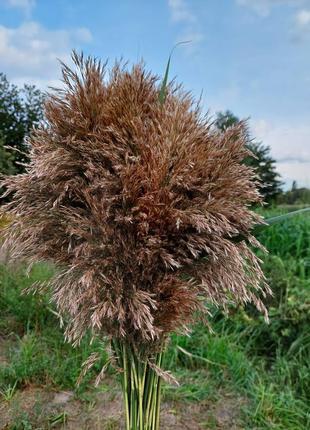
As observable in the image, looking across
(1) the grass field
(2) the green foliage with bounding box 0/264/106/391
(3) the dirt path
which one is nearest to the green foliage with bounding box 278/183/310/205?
(1) the grass field

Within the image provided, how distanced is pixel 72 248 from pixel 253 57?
2.06 m

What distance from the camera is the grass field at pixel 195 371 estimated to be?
71.3 inches

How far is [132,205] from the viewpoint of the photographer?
0.76m

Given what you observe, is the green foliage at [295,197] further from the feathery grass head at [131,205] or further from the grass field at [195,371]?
the feathery grass head at [131,205]

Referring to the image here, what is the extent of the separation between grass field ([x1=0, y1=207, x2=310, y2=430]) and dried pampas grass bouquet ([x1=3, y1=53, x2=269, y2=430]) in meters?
0.76

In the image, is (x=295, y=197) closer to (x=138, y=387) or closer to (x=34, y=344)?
(x=34, y=344)

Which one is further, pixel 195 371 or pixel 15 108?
pixel 15 108

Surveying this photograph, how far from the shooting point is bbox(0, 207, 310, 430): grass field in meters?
1.81

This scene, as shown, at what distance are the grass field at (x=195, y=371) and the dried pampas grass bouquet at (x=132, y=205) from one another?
0.76 metres

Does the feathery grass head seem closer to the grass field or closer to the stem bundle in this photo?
the stem bundle

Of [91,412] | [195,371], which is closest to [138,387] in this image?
[91,412]

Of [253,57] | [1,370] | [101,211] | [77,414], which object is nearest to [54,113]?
[101,211]

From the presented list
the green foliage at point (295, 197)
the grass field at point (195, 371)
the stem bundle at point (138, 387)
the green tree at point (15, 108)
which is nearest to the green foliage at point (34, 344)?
the grass field at point (195, 371)

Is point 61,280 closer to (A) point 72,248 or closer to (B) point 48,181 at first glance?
(A) point 72,248
